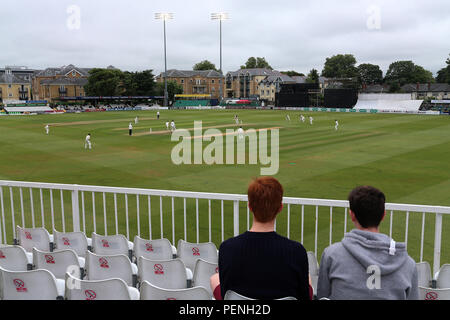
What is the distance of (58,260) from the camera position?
16.5 feet

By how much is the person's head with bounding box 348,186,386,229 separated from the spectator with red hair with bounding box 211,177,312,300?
0.53m

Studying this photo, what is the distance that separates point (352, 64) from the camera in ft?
534

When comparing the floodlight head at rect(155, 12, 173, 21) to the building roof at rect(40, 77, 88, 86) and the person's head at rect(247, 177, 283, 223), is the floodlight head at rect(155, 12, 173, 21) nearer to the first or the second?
the building roof at rect(40, 77, 88, 86)

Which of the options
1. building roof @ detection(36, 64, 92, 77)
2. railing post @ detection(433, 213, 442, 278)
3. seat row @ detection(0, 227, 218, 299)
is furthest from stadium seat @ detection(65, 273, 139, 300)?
building roof @ detection(36, 64, 92, 77)

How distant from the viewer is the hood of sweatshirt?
9.71 ft

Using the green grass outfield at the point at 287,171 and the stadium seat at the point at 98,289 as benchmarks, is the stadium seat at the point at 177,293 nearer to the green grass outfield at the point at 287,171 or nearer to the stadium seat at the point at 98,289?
the stadium seat at the point at 98,289

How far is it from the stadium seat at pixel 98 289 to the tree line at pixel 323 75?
95.3 m

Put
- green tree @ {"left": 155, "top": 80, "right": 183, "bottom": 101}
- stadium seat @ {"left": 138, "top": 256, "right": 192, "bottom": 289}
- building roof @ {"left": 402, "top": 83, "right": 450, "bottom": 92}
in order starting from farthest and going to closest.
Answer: building roof @ {"left": 402, "top": 83, "right": 450, "bottom": 92} → green tree @ {"left": 155, "top": 80, "right": 183, "bottom": 101} → stadium seat @ {"left": 138, "top": 256, "right": 192, "bottom": 289}

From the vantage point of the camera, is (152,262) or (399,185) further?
(399,185)

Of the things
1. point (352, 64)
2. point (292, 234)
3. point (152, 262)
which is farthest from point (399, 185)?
point (352, 64)
